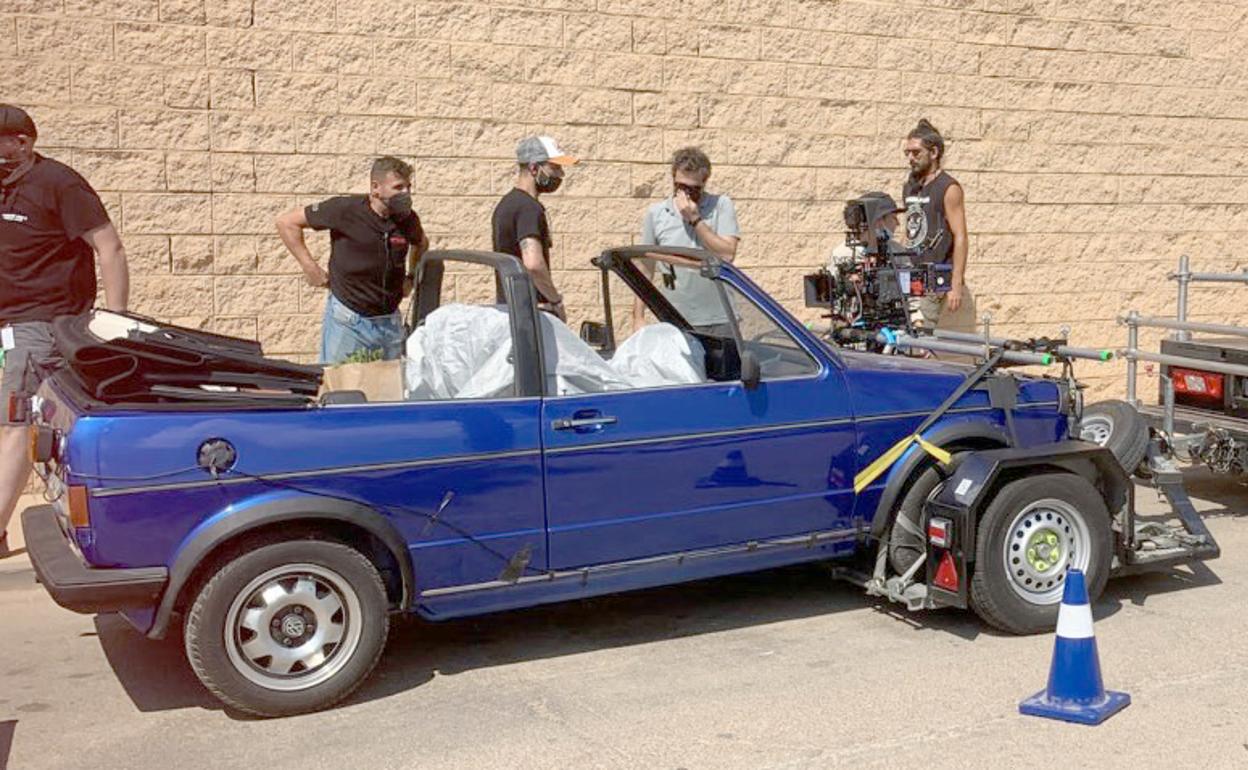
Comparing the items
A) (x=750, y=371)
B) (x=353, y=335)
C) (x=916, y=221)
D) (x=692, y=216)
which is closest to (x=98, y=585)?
(x=750, y=371)

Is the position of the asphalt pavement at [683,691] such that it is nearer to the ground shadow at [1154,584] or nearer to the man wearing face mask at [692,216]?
the ground shadow at [1154,584]

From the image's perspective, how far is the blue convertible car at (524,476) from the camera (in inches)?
191

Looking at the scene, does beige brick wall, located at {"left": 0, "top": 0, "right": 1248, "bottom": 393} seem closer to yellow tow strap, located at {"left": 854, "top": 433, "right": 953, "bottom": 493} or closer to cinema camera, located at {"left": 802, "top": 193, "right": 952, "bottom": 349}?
cinema camera, located at {"left": 802, "top": 193, "right": 952, "bottom": 349}

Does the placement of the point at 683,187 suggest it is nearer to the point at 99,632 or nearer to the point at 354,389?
the point at 354,389

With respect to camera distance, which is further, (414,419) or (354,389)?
(354,389)

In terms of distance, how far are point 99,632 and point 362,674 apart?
1656 mm

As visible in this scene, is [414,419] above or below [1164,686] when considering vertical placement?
above

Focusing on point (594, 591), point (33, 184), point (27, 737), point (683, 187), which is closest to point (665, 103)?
point (683, 187)

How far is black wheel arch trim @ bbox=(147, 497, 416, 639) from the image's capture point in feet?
15.8

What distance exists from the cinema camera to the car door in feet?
4.71

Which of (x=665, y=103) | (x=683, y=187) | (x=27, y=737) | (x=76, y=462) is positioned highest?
(x=665, y=103)

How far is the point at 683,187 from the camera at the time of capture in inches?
316

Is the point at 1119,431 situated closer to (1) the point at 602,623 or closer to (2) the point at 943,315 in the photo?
(1) the point at 602,623

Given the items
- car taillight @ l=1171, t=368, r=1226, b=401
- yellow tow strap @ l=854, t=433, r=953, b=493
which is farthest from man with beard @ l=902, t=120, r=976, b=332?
yellow tow strap @ l=854, t=433, r=953, b=493
